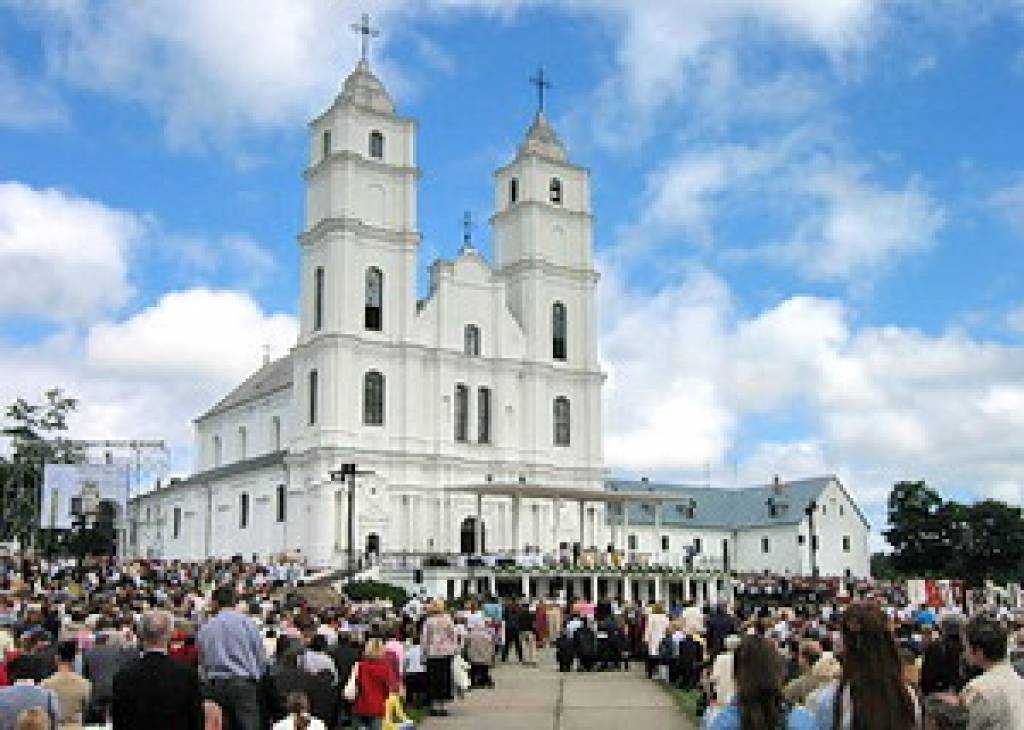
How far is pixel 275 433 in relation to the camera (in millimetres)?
66250

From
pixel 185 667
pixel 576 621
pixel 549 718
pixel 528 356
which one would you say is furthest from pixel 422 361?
pixel 185 667

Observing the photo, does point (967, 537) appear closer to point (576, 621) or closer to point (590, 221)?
point (590, 221)

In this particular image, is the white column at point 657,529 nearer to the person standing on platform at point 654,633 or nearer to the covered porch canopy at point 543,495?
the covered porch canopy at point 543,495

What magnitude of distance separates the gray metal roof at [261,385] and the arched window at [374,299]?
9008mm

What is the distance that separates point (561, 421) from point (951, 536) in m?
32.4

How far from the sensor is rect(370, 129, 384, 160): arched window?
5928 cm

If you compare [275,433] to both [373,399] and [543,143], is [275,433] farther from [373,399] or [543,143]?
[543,143]

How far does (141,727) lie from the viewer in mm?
7836

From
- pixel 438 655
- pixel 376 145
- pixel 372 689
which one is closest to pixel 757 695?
pixel 372 689

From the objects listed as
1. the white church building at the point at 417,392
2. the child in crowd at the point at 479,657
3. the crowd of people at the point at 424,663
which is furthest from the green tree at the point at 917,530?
the child in crowd at the point at 479,657

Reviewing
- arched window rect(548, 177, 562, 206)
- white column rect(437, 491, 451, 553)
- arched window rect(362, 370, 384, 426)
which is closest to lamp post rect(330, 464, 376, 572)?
arched window rect(362, 370, 384, 426)

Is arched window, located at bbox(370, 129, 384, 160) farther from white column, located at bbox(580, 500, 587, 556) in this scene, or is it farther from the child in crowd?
the child in crowd

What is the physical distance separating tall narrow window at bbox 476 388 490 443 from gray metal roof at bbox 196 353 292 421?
416 inches

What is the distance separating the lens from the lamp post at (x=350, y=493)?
42969mm
